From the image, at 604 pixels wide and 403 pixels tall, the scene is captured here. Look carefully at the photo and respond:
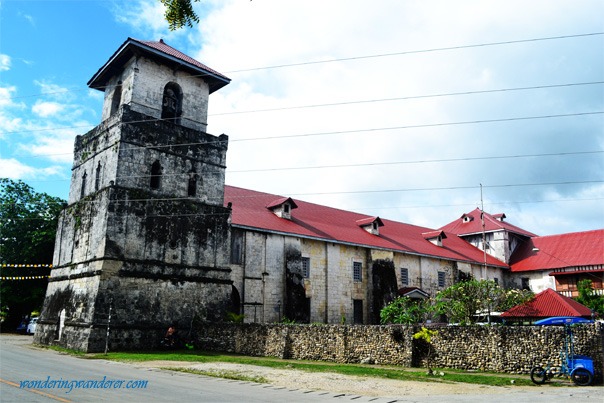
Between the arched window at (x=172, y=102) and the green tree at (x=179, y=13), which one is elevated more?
the arched window at (x=172, y=102)

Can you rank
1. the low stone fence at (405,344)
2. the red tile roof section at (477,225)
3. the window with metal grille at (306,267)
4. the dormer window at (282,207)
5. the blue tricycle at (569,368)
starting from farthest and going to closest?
the red tile roof section at (477,225) < the dormer window at (282,207) < the window with metal grille at (306,267) < the low stone fence at (405,344) < the blue tricycle at (569,368)

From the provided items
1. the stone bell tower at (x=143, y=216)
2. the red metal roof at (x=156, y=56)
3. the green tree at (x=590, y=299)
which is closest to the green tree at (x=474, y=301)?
the green tree at (x=590, y=299)

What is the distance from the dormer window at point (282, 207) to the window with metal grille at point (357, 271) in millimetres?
5640

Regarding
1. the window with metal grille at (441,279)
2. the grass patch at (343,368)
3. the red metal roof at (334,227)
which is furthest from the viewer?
the window with metal grille at (441,279)

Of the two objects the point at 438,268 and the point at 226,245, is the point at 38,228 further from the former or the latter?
the point at 438,268

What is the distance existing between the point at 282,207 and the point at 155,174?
9165 millimetres

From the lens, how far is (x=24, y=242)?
36.2 meters

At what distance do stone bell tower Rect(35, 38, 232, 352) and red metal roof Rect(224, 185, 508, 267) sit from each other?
→ 10.6 feet

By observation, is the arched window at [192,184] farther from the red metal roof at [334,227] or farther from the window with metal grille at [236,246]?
the window with metal grille at [236,246]

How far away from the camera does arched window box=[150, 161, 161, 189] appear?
24.4 meters

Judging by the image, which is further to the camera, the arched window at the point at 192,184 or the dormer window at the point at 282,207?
the dormer window at the point at 282,207

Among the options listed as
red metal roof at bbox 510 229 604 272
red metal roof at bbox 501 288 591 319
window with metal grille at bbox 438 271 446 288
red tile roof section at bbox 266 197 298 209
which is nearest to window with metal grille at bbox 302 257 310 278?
red tile roof section at bbox 266 197 298 209

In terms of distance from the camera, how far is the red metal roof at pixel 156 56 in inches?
946

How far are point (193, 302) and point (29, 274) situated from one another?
1874cm
